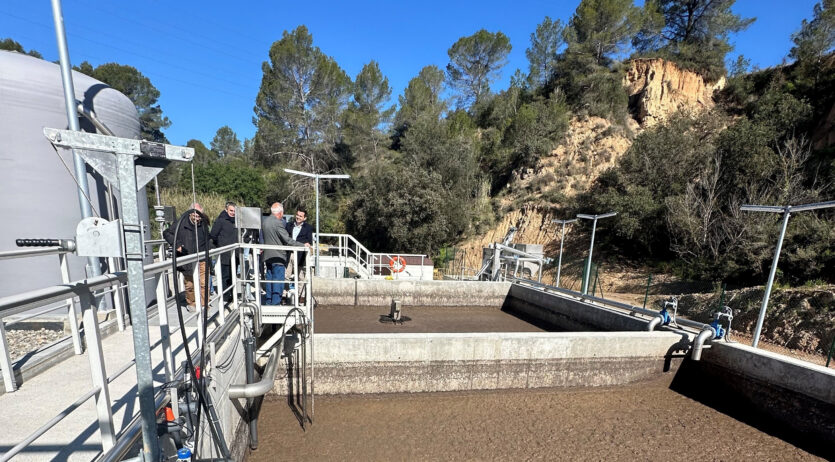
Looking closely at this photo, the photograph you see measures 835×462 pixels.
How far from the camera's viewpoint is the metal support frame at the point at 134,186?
163cm

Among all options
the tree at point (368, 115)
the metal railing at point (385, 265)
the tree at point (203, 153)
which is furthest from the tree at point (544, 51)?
the tree at point (203, 153)

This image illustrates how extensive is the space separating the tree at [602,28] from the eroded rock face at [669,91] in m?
3.22

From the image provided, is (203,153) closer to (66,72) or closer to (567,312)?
(66,72)

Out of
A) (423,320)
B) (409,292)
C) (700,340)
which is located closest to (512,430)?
(700,340)

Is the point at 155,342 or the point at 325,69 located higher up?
the point at 325,69

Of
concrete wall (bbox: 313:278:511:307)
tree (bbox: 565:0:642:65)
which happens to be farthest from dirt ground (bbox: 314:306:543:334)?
tree (bbox: 565:0:642:65)

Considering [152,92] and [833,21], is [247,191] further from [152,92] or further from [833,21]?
[833,21]

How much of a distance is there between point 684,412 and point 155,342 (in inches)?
321

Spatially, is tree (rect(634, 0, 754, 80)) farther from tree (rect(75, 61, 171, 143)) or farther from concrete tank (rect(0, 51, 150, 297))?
tree (rect(75, 61, 171, 143))

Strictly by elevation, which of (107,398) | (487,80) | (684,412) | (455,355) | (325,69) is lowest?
(684,412)

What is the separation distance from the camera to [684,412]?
6086 mm

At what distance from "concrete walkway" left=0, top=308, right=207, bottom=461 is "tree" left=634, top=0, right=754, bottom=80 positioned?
1355 inches

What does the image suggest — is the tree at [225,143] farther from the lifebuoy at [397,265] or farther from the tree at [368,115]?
the lifebuoy at [397,265]

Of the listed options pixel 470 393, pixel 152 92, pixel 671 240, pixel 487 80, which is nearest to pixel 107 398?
pixel 470 393
